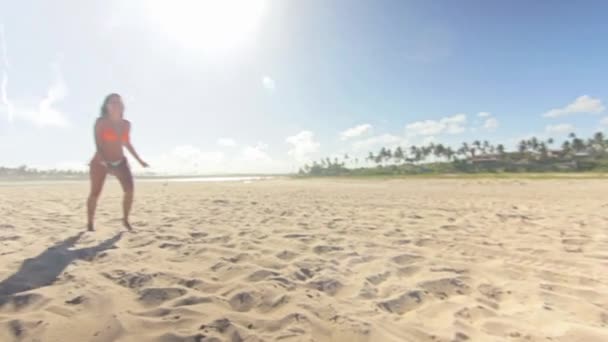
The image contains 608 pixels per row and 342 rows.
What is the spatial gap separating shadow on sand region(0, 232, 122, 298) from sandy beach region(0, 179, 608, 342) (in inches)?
0.6

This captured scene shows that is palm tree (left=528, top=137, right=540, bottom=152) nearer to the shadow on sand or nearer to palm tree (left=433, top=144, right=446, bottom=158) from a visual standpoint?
palm tree (left=433, top=144, right=446, bottom=158)

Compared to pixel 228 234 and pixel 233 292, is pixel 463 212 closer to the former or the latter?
pixel 228 234

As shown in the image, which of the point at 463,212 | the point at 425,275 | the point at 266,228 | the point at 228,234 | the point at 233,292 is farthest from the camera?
the point at 463,212

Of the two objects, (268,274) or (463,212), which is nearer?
(268,274)

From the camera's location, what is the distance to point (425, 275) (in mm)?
3510

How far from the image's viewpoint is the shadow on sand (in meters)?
2.92

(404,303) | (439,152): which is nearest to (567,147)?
(439,152)

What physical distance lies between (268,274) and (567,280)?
3080 millimetres

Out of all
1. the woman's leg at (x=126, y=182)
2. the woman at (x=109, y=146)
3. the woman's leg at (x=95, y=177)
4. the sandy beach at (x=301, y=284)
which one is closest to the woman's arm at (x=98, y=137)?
the woman at (x=109, y=146)

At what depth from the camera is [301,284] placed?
315 cm

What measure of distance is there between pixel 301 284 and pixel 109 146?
13.6ft

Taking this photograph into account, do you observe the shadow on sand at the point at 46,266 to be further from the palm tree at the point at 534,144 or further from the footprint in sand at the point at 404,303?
the palm tree at the point at 534,144

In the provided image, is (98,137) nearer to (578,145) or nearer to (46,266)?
(46,266)

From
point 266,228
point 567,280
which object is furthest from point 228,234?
point 567,280
